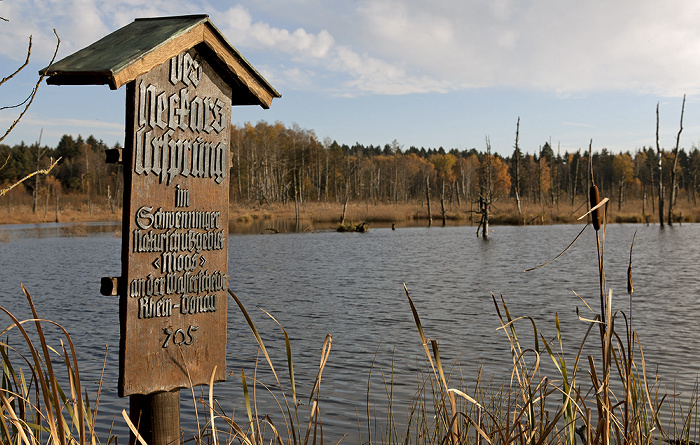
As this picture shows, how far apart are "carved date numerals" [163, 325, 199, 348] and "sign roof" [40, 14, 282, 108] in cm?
123

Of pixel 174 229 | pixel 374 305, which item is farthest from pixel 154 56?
pixel 374 305

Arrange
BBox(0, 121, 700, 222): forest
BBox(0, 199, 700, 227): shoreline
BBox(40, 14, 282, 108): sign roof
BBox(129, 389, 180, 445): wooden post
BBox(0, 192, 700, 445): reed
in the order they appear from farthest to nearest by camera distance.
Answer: BBox(0, 121, 700, 222): forest, BBox(0, 199, 700, 227): shoreline, BBox(129, 389, 180, 445): wooden post, BBox(40, 14, 282, 108): sign roof, BBox(0, 192, 700, 445): reed

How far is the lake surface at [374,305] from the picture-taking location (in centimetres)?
676

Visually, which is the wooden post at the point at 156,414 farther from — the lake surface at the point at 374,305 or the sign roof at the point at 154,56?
the sign roof at the point at 154,56

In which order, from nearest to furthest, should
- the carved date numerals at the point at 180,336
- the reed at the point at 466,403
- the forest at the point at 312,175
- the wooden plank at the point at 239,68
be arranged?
the reed at the point at 466,403 < the carved date numerals at the point at 180,336 < the wooden plank at the point at 239,68 < the forest at the point at 312,175

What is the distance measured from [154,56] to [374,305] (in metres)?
9.22

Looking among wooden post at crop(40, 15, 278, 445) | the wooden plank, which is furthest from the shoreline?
wooden post at crop(40, 15, 278, 445)

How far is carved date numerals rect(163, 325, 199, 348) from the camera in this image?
3152 millimetres

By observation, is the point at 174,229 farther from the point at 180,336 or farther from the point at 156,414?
the point at 156,414

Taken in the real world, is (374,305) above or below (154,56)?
below

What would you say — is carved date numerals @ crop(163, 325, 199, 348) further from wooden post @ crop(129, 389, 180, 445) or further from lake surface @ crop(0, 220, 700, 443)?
lake surface @ crop(0, 220, 700, 443)

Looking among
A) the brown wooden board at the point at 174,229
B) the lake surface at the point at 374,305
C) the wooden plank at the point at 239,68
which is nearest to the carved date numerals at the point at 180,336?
the brown wooden board at the point at 174,229

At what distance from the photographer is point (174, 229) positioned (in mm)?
3172

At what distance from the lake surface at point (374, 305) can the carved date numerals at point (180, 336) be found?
119 cm
